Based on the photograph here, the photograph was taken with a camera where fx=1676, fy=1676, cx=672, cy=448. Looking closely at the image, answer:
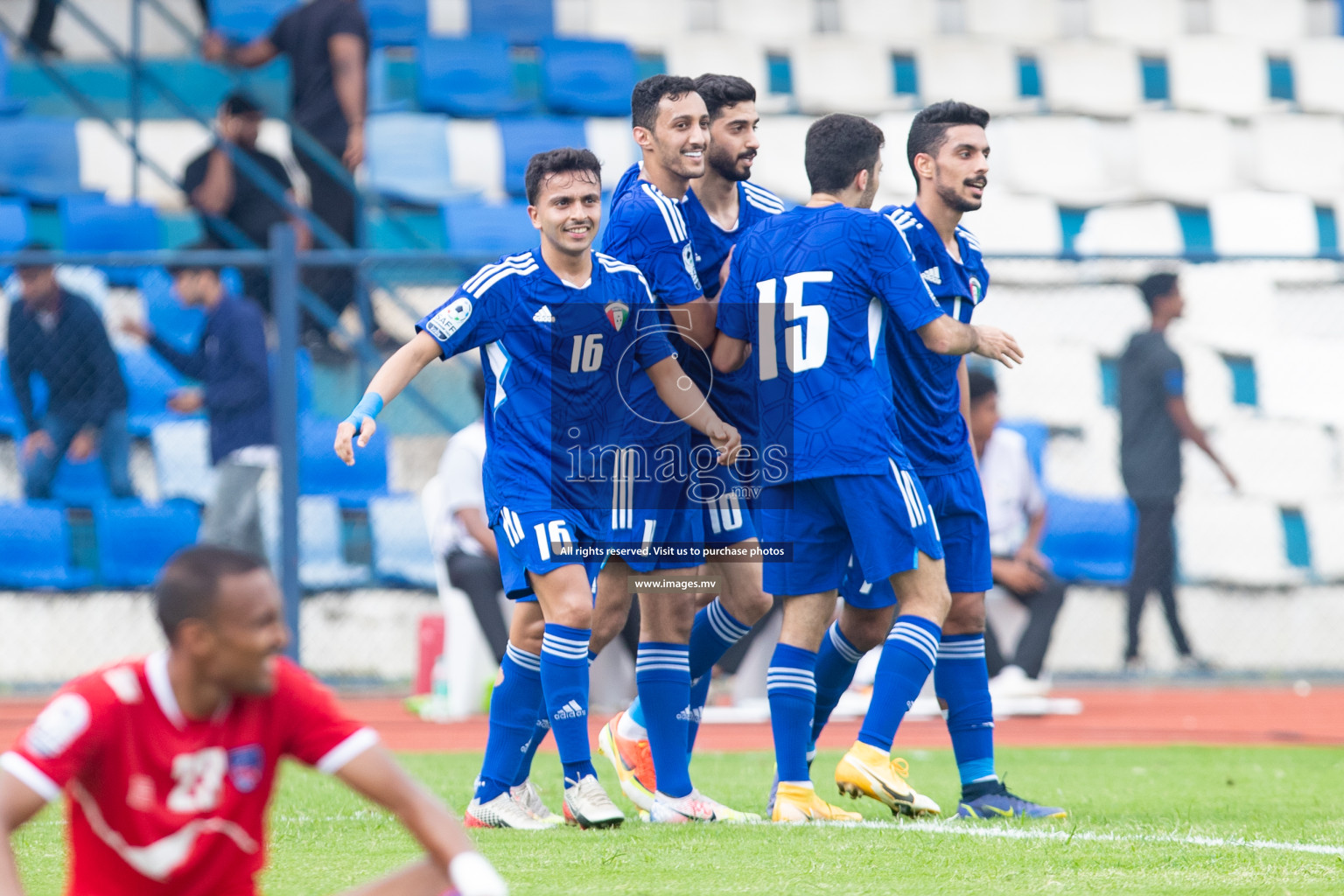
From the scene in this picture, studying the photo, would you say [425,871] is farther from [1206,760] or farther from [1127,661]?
[1127,661]

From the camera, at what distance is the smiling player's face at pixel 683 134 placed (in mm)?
5477

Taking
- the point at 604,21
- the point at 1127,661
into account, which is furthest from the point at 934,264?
the point at 604,21

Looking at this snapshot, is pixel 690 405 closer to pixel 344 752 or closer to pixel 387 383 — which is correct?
pixel 387 383

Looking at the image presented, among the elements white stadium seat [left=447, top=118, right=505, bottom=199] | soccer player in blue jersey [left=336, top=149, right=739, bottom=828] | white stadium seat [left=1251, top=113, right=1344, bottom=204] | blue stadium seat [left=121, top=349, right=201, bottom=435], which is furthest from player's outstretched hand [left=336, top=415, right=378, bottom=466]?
white stadium seat [left=1251, top=113, right=1344, bottom=204]

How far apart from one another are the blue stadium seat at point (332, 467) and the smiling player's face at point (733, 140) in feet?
18.5

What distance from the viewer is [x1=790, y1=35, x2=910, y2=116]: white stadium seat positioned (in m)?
15.3

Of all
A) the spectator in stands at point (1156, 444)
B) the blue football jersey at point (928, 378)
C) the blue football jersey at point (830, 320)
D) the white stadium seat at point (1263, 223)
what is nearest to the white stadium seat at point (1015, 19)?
the white stadium seat at point (1263, 223)

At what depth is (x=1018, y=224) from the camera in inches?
564

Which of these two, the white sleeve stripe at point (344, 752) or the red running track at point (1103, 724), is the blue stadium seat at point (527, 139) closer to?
the red running track at point (1103, 724)

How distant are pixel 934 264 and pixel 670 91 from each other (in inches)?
41.0

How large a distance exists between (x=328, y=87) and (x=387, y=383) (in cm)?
818

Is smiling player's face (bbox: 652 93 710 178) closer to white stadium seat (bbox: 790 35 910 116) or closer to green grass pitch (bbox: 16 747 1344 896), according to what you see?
green grass pitch (bbox: 16 747 1344 896)

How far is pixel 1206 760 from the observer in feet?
24.4

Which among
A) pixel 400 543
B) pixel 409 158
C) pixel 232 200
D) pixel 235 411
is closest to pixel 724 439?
pixel 235 411
